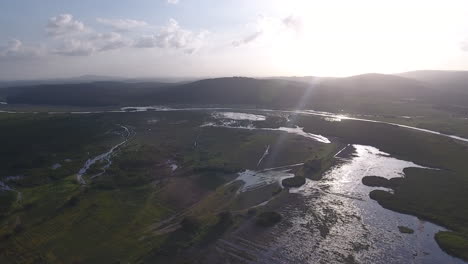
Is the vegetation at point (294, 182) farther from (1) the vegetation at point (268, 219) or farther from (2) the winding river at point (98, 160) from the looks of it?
(2) the winding river at point (98, 160)

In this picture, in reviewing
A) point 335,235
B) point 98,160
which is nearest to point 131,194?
point 98,160

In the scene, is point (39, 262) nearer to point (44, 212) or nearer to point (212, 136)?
point (44, 212)

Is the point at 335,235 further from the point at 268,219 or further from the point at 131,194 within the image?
the point at 131,194

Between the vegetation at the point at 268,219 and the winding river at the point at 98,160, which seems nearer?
the vegetation at the point at 268,219

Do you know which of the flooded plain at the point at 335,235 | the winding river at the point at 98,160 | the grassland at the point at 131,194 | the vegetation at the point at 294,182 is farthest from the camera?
the winding river at the point at 98,160

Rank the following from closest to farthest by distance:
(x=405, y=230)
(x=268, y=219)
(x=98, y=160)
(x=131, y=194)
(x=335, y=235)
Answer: (x=335, y=235) < (x=405, y=230) < (x=268, y=219) < (x=131, y=194) < (x=98, y=160)

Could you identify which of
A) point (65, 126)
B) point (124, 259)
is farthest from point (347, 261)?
point (65, 126)

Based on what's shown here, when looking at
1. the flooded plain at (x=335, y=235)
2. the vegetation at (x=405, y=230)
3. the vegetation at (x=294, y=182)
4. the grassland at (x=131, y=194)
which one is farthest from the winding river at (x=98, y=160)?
the vegetation at (x=405, y=230)

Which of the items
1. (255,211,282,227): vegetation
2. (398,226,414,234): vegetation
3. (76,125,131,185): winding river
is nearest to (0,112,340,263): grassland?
(76,125,131,185): winding river

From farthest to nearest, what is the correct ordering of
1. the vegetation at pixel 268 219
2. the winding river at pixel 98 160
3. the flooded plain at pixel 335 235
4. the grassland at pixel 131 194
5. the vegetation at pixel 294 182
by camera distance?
1. the winding river at pixel 98 160
2. the vegetation at pixel 294 182
3. the vegetation at pixel 268 219
4. the grassland at pixel 131 194
5. the flooded plain at pixel 335 235

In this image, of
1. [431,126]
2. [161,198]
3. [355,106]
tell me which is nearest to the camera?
[161,198]

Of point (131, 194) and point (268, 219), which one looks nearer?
point (268, 219)
